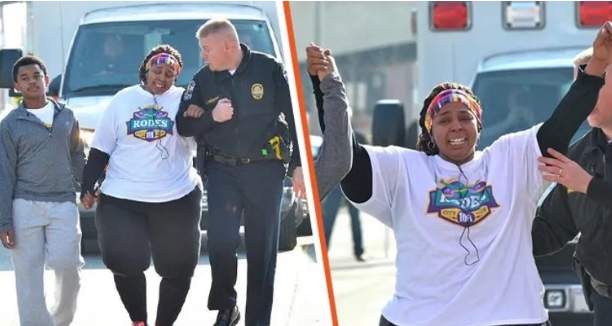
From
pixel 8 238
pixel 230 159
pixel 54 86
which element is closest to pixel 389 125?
pixel 54 86

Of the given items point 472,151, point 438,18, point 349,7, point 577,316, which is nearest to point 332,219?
point 438,18

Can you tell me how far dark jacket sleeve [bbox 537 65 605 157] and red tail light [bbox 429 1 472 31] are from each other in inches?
190

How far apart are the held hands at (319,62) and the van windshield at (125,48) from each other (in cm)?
174

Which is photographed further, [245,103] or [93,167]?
[93,167]

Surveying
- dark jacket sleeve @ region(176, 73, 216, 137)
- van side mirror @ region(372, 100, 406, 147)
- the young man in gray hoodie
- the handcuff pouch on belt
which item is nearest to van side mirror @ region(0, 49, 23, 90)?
the young man in gray hoodie

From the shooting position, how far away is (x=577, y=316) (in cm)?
660

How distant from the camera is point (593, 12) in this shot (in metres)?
9.17

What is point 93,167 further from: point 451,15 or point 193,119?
point 451,15

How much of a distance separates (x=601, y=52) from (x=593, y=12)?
489 centimetres

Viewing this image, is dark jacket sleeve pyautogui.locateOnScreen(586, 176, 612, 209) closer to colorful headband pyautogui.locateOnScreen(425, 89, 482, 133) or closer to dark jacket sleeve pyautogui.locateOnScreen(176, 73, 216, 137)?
colorful headband pyautogui.locateOnScreen(425, 89, 482, 133)

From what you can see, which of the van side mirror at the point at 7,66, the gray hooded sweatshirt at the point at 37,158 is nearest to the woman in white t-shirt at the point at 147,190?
the gray hooded sweatshirt at the point at 37,158

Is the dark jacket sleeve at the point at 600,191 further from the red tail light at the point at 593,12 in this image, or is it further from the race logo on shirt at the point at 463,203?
the red tail light at the point at 593,12

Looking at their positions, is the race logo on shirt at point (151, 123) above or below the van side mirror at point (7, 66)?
below

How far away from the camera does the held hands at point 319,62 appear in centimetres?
430
